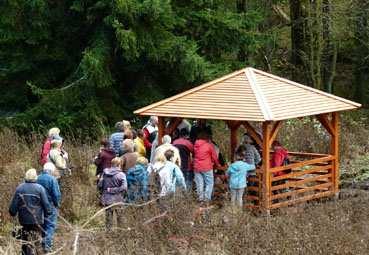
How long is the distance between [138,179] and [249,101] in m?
2.85

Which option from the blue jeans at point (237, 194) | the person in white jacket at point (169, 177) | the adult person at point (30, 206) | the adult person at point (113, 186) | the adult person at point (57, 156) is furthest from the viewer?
the blue jeans at point (237, 194)

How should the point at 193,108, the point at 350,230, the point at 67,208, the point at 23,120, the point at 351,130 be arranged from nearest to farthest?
the point at 350,230 → the point at 67,208 → the point at 193,108 → the point at 23,120 → the point at 351,130

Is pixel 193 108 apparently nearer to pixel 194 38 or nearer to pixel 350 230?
pixel 350 230

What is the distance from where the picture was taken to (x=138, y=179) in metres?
11.6

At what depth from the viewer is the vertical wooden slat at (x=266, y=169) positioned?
1304 cm

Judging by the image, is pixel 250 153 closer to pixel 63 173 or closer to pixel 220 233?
pixel 63 173

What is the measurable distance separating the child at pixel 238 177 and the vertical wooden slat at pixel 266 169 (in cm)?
27

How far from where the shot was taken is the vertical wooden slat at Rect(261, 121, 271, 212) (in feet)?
42.8

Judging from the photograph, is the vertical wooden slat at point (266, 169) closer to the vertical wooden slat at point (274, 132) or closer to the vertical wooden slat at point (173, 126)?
the vertical wooden slat at point (274, 132)

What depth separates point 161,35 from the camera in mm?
19531

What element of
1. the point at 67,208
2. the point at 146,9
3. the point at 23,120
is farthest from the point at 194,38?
the point at 67,208

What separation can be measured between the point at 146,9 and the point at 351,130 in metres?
7.02

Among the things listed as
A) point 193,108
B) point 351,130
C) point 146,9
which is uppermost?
point 146,9

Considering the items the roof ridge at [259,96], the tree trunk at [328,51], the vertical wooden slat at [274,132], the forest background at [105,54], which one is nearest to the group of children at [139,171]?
the vertical wooden slat at [274,132]
